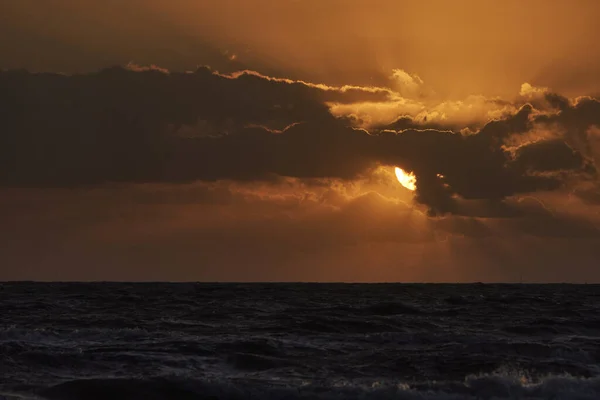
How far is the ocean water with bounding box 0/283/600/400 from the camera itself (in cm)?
2453

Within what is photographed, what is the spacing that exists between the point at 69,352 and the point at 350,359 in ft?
35.5

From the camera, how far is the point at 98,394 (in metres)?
24.0

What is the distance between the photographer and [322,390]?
24281 mm

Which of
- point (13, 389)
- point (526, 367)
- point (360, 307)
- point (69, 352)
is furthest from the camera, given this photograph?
point (360, 307)

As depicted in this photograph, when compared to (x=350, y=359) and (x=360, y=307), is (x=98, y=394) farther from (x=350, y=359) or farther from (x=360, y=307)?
(x=360, y=307)

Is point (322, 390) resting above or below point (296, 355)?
below

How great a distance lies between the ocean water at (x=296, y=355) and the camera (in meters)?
24.5

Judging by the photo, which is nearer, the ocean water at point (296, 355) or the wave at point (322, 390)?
the wave at point (322, 390)

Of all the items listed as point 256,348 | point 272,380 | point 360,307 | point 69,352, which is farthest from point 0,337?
point 360,307

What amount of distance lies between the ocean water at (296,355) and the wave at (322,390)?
37 millimetres

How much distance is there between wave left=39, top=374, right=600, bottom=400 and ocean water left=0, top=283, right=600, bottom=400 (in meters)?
0.04

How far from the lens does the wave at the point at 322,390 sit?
941 inches

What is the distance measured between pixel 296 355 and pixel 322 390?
7.57 metres

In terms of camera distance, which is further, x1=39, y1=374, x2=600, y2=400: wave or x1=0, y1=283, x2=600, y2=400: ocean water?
x1=0, y1=283, x2=600, y2=400: ocean water
